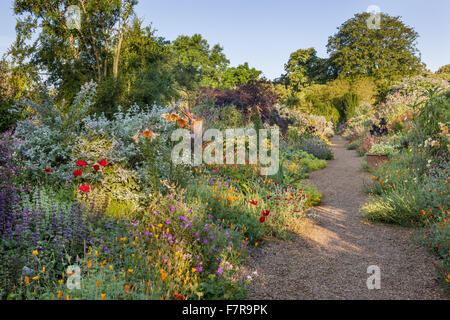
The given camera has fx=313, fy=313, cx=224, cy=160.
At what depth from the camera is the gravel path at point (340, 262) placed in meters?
2.73

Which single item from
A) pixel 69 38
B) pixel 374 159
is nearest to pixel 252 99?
pixel 374 159

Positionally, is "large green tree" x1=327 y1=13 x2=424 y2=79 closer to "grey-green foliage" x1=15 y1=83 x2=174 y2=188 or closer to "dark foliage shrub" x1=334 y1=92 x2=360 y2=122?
"dark foliage shrub" x1=334 y1=92 x2=360 y2=122

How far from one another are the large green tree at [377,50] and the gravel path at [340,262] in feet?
103

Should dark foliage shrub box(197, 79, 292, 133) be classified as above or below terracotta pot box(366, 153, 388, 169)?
above

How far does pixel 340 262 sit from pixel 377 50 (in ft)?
118

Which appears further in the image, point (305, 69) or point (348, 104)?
point (305, 69)

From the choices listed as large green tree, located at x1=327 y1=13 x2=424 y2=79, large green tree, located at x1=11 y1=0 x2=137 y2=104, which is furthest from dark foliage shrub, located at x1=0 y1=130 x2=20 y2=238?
large green tree, located at x1=327 y1=13 x2=424 y2=79

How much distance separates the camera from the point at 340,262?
3352 millimetres

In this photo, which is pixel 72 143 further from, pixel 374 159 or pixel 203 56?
pixel 203 56

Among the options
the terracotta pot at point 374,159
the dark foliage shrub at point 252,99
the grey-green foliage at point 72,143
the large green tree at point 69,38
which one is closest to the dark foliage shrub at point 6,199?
the grey-green foliage at point 72,143

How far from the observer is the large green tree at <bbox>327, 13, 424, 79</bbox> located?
109 feet

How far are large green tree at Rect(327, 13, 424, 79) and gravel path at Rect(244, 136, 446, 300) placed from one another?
3146 cm

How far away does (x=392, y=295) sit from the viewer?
267cm

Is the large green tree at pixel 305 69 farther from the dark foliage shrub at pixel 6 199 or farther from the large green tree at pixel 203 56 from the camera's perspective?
the dark foliage shrub at pixel 6 199
